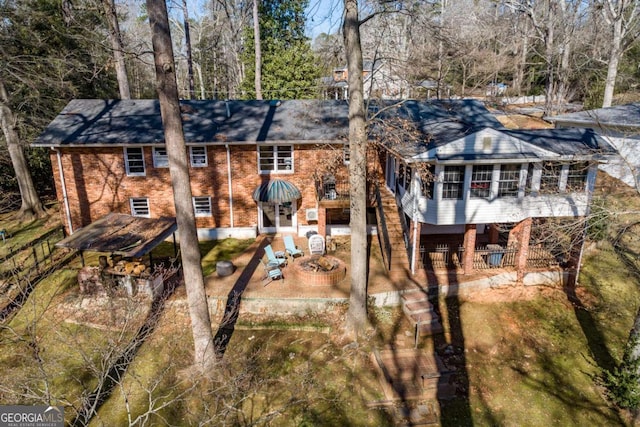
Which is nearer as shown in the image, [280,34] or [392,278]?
[392,278]

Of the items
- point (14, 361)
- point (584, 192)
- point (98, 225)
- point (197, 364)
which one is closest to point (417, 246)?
point (584, 192)

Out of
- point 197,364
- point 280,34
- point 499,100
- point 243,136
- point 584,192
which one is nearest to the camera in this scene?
point 197,364

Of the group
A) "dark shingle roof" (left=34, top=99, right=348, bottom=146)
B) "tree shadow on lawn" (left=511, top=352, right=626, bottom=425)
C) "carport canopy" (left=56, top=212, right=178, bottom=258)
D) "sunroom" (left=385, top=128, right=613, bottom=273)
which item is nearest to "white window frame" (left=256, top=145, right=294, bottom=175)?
"dark shingle roof" (left=34, top=99, right=348, bottom=146)

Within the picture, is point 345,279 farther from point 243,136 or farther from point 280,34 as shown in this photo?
point 280,34

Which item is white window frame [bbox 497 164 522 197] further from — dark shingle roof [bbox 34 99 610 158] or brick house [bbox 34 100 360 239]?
brick house [bbox 34 100 360 239]

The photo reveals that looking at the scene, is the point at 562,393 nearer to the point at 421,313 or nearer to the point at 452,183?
the point at 421,313

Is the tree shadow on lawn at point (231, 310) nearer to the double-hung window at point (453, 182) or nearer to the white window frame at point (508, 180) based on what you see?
the double-hung window at point (453, 182)
